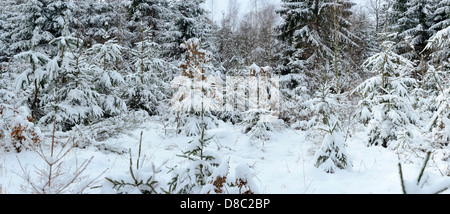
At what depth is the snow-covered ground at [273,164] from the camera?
3.10m

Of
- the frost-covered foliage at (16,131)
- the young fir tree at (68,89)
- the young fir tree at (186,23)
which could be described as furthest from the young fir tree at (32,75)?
the young fir tree at (186,23)

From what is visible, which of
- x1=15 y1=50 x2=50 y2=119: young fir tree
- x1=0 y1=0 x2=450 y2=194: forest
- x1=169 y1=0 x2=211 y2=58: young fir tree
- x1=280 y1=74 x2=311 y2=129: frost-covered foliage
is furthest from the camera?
x1=169 y1=0 x2=211 y2=58: young fir tree

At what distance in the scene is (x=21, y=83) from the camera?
15.9 feet

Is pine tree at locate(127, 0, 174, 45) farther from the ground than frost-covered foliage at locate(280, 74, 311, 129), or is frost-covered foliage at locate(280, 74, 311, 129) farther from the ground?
pine tree at locate(127, 0, 174, 45)

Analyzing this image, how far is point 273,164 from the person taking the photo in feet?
14.6

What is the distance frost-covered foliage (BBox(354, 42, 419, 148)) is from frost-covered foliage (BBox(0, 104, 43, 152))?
264 inches

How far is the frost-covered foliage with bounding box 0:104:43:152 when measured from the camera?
359 centimetres

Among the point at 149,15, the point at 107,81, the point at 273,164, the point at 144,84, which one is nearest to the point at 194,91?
the point at 107,81

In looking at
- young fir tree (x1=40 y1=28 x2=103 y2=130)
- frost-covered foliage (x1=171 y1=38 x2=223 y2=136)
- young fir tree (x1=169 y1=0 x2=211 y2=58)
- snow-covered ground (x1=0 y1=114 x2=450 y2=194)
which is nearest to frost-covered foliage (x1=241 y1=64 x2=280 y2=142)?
snow-covered ground (x1=0 y1=114 x2=450 y2=194)

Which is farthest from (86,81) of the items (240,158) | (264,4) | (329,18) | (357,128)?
(264,4)

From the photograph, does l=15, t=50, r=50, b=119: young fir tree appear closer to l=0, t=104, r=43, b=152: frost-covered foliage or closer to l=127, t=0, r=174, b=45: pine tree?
l=0, t=104, r=43, b=152: frost-covered foliage

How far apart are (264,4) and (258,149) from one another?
29023 millimetres
